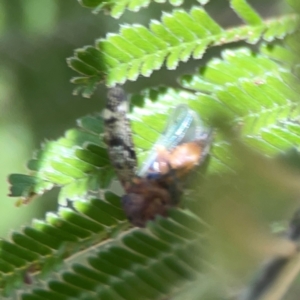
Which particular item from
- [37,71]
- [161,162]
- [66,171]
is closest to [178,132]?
[161,162]

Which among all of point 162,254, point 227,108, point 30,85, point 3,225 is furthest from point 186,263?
point 30,85

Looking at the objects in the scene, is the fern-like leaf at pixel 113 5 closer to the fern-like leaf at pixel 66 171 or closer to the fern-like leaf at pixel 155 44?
the fern-like leaf at pixel 155 44

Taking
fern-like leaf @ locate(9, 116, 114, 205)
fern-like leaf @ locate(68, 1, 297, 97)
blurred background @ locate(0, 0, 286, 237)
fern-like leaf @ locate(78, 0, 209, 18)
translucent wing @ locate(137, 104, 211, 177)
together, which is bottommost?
fern-like leaf @ locate(9, 116, 114, 205)

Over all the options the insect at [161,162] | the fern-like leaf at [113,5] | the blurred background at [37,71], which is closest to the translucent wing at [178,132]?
the insect at [161,162]

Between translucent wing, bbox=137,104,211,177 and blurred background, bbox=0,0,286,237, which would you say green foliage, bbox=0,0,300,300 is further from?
blurred background, bbox=0,0,286,237

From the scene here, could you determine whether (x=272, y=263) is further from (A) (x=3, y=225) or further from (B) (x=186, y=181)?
(A) (x=3, y=225)

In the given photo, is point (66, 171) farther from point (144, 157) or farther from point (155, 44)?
point (155, 44)

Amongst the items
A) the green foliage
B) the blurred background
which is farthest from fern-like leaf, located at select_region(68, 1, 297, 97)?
the blurred background
